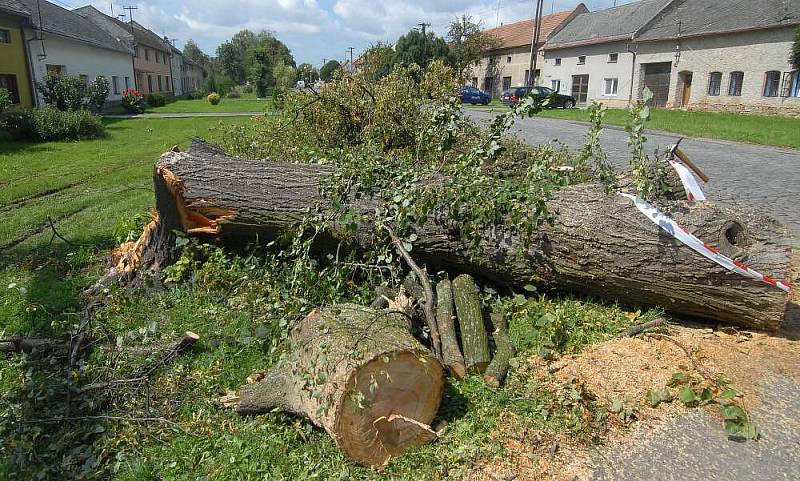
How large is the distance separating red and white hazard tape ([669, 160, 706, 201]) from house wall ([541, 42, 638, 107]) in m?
29.8

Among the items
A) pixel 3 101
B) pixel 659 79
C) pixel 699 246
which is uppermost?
pixel 659 79

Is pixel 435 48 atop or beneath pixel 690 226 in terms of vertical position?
atop

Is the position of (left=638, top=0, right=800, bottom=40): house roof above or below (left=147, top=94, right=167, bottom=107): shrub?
above

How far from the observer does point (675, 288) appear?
378cm

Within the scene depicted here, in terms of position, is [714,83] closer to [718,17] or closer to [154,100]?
[718,17]

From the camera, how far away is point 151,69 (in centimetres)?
4878

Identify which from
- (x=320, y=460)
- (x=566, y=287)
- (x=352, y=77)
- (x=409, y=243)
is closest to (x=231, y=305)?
(x=409, y=243)

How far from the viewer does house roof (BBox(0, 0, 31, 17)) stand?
71.9ft

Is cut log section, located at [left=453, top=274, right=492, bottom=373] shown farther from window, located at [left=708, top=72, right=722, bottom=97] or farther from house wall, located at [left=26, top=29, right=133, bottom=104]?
window, located at [left=708, top=72, right=722, bottom=97]

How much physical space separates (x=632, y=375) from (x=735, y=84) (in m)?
28.8

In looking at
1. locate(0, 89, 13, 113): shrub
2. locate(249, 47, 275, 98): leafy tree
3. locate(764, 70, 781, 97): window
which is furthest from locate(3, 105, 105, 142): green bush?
locate(249, 47, 275, 98): leafy tree

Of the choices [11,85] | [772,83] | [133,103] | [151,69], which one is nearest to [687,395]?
[11,85]

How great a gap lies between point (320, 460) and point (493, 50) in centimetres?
4831

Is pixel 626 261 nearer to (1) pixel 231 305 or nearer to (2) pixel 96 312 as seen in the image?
(1) pixel 231 305
